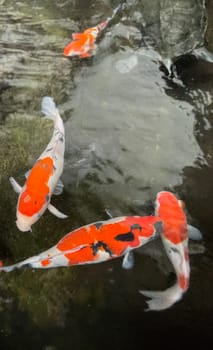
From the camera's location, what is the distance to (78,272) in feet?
11.7

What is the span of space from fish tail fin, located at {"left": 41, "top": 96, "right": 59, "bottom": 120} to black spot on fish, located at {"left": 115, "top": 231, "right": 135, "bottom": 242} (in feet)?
4.67

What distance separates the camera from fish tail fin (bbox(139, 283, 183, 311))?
3389mm

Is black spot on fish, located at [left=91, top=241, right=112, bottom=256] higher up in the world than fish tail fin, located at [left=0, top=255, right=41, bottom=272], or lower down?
higher up

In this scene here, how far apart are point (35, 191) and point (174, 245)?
3.89ft

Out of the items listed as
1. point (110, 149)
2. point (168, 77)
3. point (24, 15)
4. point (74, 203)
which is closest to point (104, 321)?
point (74, 203)

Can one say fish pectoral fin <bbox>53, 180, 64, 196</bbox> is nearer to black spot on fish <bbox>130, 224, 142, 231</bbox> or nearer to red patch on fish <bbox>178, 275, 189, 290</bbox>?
black spot on fish <bbox>130, 224, 142, 231</bbox>

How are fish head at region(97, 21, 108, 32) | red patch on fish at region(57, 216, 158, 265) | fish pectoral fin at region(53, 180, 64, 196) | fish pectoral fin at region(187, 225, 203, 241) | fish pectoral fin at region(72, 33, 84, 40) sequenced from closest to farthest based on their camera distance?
1. red patch on fish at region(57, 216, 158, 265)
2. fish pectoral fin at region(187, 225, 203, 241)
3. fish pectoral fin at region(53, 180, 64, 196)
4. fish pectoral fin at region(72, 33, 84, 40)
5. fish head at region(97, 21, 108, 32)

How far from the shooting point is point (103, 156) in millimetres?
4312

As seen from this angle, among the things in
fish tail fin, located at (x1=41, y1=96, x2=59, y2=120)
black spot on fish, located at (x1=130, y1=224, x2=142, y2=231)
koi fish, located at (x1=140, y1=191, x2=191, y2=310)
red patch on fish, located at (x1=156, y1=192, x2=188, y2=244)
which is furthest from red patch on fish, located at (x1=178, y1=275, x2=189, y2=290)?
fish tail fin, located at (x1=41, y1=96, x2=59, y2=120)

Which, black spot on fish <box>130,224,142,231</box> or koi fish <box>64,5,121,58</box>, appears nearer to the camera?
black spot on fish <box>130,224,142,231</box>

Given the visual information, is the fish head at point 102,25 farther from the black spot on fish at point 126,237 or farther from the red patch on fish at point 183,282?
the red patch on fish at point 183,282

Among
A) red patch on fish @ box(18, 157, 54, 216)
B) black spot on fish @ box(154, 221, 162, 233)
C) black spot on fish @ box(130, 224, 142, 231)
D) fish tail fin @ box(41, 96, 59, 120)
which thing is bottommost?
black spot on fish @ box(154, 221, 162, 233)

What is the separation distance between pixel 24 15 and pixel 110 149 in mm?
2582

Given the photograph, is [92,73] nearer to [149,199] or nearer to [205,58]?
[205,58]
